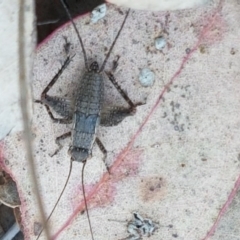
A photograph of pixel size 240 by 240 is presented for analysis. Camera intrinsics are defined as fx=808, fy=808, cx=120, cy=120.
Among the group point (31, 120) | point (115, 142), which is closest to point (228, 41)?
point (115, 142)

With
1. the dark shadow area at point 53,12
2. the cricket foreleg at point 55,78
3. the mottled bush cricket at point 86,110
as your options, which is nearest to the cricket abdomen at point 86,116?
the mottled bush cricket at point 86,110

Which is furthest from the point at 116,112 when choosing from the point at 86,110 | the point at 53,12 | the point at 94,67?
the point at 53,12

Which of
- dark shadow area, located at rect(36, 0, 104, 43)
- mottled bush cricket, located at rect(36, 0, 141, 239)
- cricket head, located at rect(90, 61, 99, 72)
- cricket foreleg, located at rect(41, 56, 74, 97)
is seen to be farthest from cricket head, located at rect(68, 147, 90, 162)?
dark shadow area, located at rect(36, 0, 104, 43)

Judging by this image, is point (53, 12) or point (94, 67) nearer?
point (94, 67)

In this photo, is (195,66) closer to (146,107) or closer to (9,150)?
(146,107)

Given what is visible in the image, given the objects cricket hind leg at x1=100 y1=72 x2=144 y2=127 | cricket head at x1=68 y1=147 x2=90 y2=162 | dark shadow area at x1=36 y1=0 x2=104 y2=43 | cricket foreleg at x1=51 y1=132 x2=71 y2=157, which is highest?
dark shadow area at x1=36 y1=0 x2=104 y2=43

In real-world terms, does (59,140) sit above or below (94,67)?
below

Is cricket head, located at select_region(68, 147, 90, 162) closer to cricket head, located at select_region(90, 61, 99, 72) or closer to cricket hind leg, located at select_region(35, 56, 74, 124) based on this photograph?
cricket hind leg, located at select_region(35, 56, 74, 124)

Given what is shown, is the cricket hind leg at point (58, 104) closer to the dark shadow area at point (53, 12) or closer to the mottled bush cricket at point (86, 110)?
the mottled bush cricket at point (86, 110)

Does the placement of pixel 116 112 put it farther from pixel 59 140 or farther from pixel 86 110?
pixel 59 140
